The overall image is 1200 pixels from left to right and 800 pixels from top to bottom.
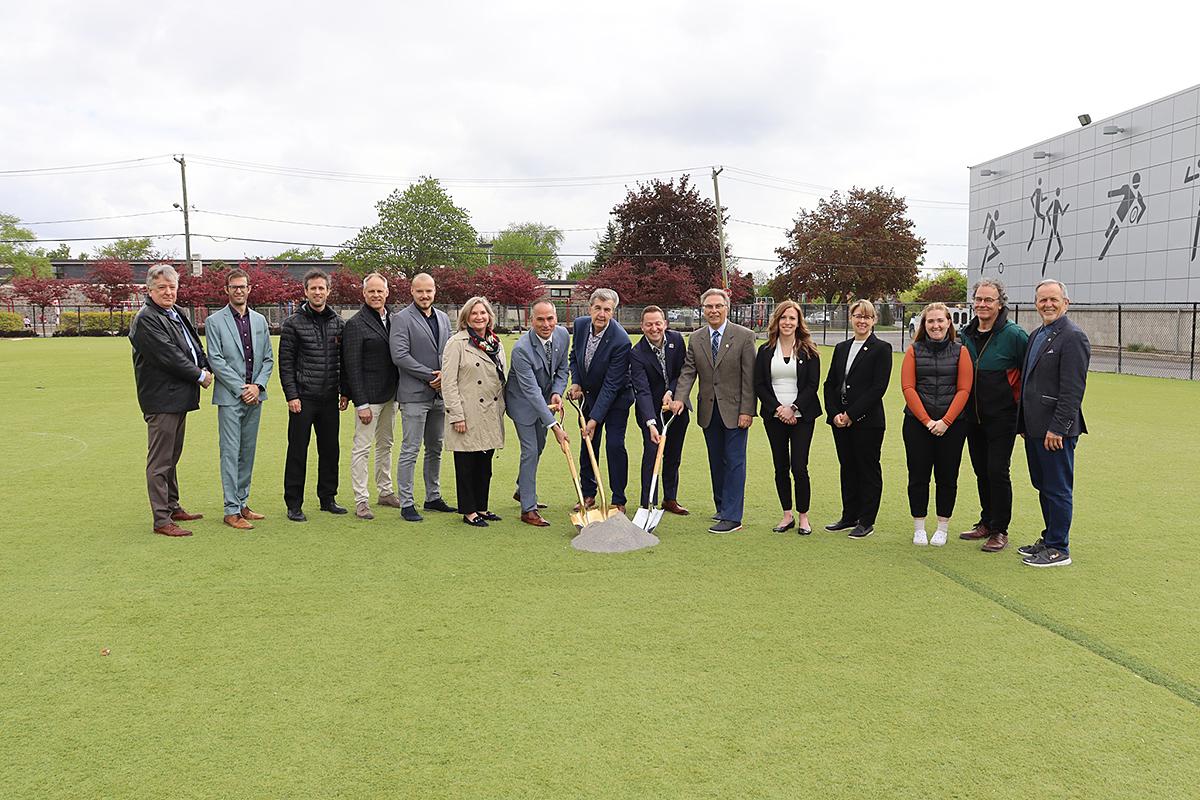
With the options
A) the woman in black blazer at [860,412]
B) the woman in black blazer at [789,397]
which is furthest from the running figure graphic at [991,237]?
the woman in black blazer at [789,397]

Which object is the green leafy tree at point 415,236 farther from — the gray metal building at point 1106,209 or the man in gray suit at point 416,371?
the man in gray suit at point 416,371

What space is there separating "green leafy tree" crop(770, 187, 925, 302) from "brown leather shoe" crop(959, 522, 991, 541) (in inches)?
1775

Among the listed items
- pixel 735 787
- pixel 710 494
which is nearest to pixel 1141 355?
pixel 710 494

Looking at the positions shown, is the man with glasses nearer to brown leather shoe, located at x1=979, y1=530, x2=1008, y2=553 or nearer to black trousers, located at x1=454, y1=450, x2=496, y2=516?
brown leather shoe, located at x1=979, y1=530, x2=1008, y2=553

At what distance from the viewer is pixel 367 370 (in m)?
6.64

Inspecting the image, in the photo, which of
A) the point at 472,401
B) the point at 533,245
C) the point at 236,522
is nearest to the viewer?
the point at 236,522

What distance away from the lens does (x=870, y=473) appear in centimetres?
609

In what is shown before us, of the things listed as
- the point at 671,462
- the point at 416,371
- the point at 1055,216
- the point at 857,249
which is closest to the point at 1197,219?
the point at 1055,216

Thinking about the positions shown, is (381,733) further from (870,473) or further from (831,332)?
(831,332)

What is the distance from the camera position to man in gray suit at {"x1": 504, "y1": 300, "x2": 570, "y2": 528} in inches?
251

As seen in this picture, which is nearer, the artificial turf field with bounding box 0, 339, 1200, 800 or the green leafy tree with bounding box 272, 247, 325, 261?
the artificial turf field with bounding box 0, 339, 1200, 800

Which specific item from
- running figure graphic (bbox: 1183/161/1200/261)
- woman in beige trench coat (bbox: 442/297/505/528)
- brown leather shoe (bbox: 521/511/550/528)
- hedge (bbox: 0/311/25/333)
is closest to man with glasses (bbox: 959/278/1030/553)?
brown leather shoe (bbox: 521/511/550/528)

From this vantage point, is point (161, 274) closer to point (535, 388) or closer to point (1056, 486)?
point (535, 388)

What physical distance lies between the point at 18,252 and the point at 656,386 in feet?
289
